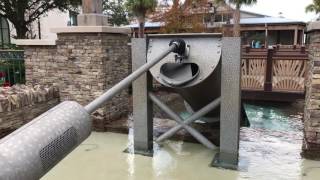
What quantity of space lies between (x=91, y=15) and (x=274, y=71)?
17.1ft

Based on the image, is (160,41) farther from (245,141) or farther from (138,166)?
(245,141)

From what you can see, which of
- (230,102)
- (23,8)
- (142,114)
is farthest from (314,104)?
(23,8)

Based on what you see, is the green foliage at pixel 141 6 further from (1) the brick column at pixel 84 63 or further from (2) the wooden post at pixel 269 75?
(1) the brick column at pixel 84 63

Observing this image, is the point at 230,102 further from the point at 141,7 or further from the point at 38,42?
the point at 141,7

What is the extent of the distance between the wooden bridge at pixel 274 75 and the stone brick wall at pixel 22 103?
16.9 ft

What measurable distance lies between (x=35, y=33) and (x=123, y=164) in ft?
55.3

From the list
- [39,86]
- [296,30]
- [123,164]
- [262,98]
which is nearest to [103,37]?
[39,86]

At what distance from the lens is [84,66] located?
5988 millimetres

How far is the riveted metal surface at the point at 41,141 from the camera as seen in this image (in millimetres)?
1254

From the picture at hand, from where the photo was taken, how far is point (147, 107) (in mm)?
4676

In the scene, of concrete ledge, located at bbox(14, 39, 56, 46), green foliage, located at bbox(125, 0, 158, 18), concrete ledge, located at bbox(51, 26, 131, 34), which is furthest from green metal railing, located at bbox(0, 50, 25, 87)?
green foliage, located at bbox(125, 0, 158, 18)

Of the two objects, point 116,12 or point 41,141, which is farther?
point 116,12

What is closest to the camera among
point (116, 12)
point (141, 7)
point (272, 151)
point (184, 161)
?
point (184, 161)

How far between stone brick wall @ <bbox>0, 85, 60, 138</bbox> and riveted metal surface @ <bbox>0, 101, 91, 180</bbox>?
150 inches
